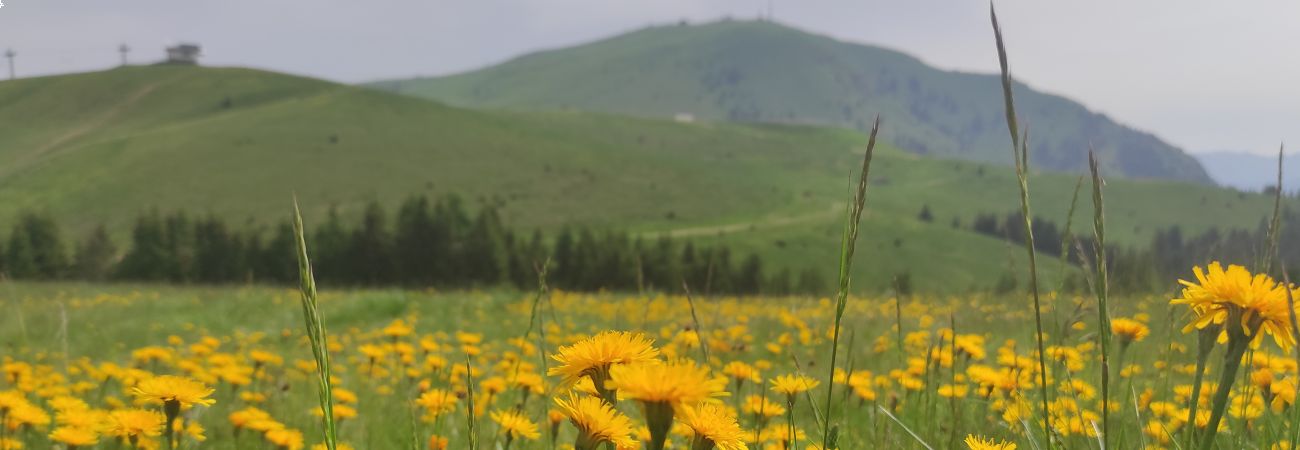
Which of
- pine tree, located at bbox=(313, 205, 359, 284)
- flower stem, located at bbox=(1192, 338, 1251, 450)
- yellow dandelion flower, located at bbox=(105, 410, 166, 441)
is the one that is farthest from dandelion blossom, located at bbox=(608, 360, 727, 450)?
pine tree, located at bbox=(313, 205, 359, 284)

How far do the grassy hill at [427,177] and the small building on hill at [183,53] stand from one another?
2756 cm

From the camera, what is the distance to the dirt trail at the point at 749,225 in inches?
3723

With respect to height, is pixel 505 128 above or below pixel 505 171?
above

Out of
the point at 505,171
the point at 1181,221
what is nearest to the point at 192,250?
the point at 505,171

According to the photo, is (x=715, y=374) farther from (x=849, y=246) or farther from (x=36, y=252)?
(x=36, y=252)

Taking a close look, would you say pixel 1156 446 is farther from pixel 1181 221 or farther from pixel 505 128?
pixel 1181 221

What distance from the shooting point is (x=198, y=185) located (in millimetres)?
87812

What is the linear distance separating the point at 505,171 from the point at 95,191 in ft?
162

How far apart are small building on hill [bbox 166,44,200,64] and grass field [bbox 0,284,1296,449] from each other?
179 meters

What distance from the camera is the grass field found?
257 centimetres

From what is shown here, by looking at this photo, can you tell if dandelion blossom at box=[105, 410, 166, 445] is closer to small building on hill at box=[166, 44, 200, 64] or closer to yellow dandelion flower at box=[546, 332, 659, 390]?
yellow dandelion flower at box=[546, 332, 659, 390]

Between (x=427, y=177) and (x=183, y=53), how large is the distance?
99.1 m

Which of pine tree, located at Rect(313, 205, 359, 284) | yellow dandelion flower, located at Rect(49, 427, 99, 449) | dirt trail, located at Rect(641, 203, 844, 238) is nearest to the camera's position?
yellow dandelion flower, located at Rect(49, 427, 99, 449)

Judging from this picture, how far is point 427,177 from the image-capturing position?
103m
